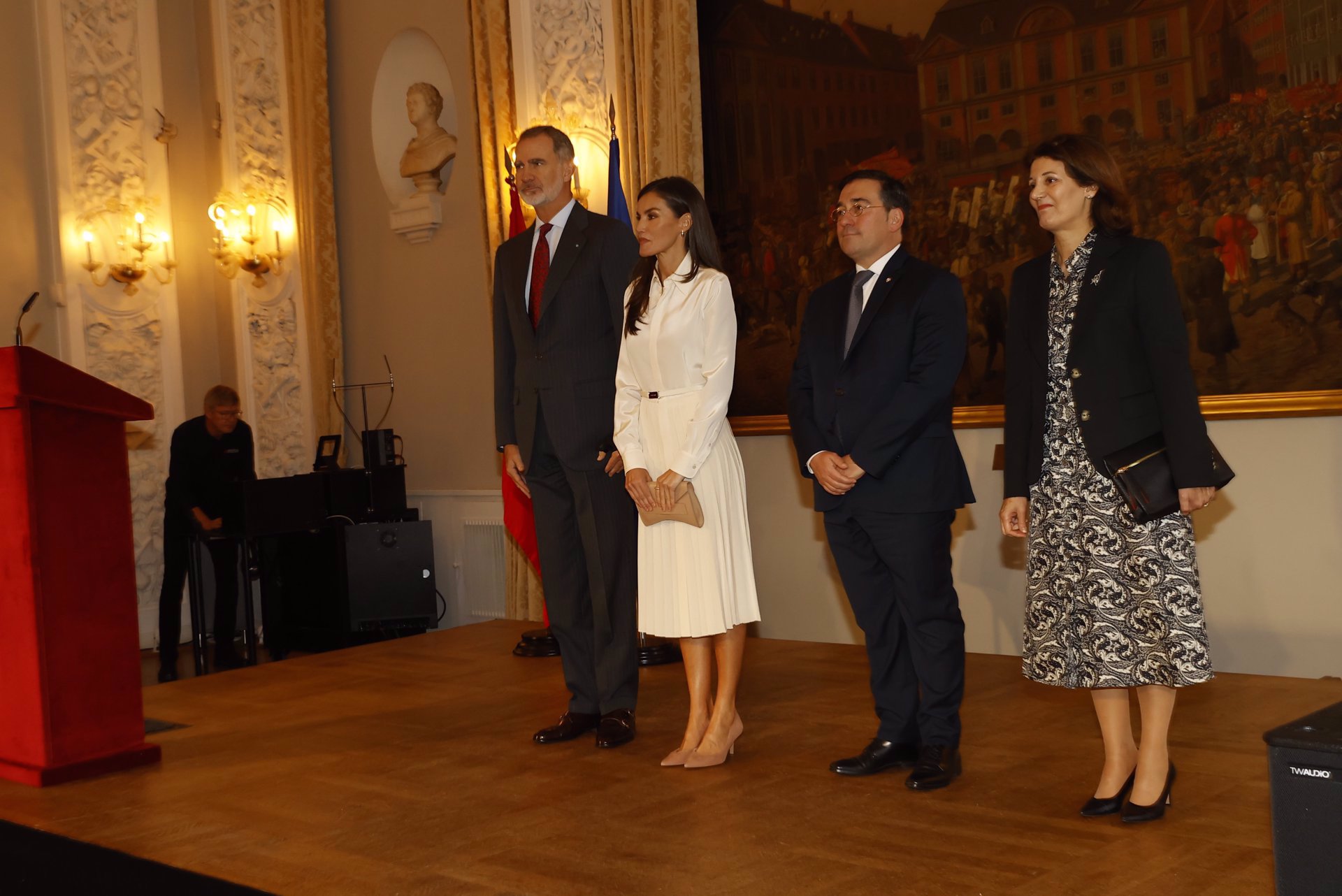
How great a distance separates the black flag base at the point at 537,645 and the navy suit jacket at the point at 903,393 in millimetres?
2583

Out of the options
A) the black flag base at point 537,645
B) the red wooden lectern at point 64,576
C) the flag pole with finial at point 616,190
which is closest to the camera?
the red wooden lectern at point 64,576

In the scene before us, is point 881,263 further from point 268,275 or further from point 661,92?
point 268,275

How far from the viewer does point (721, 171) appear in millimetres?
6188

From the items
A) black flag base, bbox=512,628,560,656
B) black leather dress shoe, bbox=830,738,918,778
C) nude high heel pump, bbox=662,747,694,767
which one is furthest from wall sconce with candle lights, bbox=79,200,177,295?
black leather dress shoe, bbox=830,738,918,778

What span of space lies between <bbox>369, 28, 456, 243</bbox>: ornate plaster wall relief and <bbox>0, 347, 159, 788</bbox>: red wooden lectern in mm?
3884

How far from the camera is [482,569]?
298 inches

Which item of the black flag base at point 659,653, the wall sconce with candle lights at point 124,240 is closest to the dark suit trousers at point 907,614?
the black flag base at point 659,653

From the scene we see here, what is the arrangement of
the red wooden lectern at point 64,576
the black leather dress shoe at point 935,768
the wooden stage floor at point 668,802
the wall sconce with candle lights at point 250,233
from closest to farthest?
1. the wooden stage floor at point 668,802
2. the black leather dress shoe at point 935,768
3. the red wooden lectern at point 64,576
4. the wall sconce with candle lights at point 250,233

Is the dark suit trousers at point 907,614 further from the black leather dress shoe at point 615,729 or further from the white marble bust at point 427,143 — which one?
the white marble bust at point 427,143

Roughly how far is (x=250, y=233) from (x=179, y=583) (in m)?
2.29

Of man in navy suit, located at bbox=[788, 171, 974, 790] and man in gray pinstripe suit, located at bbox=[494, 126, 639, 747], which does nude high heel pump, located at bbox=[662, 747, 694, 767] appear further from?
man in navy suit, located at bbox=[788, 171, 974, 790]

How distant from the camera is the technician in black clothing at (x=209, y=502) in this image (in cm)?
712

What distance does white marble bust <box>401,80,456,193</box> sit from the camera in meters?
7.55

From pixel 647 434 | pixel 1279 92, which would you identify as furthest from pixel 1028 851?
pixel 1279 92
